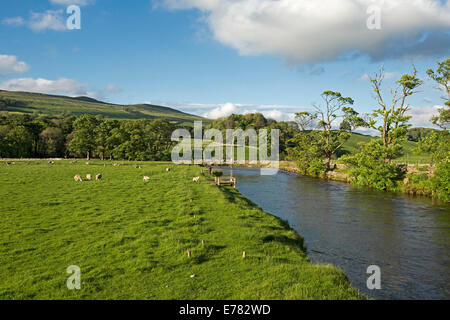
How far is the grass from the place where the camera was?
9523mm

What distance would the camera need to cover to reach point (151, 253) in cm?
1256

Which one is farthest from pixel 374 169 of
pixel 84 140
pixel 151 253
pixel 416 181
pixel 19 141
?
pixel 19 141

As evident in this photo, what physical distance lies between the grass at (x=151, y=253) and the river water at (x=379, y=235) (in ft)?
8.99

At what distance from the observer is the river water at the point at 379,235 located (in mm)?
13961

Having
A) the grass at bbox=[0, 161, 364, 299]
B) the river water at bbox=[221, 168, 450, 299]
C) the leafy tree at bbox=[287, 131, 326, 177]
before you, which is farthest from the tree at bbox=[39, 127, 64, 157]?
the river water at bbox=[221, 168, 450, 299]

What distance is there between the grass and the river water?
8.99ft

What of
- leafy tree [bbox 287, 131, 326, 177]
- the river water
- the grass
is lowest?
the river water

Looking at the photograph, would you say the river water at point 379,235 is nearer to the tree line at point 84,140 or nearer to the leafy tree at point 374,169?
the leafy tree at point 374,169

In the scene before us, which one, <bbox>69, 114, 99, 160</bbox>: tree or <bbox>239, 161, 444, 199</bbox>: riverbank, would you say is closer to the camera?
<bbox>239, 161, 444, 199</bbox>: riverbank

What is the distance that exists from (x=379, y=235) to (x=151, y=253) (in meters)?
17.1

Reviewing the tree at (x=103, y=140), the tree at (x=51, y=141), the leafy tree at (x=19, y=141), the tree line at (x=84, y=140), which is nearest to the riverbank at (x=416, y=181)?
the tree line at (x=84, y=140)

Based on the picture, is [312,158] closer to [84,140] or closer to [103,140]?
[103,140]

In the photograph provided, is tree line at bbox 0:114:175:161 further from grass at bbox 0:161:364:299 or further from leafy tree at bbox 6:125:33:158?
grass at bbox 0:161:364:299
